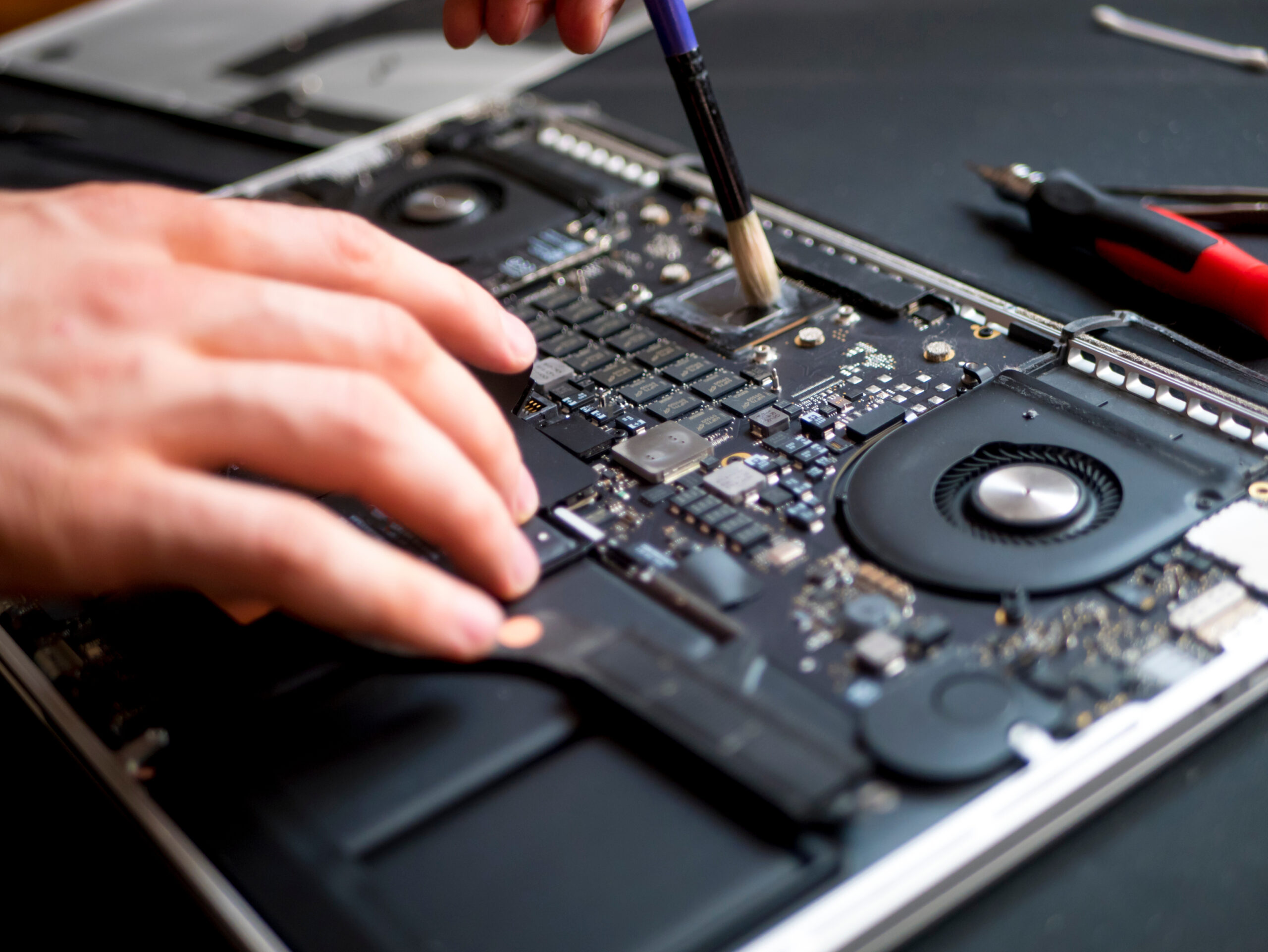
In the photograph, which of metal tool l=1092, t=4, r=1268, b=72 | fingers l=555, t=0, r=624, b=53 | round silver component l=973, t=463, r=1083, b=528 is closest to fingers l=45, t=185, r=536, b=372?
round silver component l=973, t=463, r=1083, b=528

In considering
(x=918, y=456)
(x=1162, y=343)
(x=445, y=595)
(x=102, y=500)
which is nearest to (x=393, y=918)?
(x=445, y=595)

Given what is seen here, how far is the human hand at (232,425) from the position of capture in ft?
2.73

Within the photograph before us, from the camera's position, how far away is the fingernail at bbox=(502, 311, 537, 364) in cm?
113

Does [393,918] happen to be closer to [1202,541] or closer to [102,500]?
[102,500]

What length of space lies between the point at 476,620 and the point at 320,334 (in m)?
0.28

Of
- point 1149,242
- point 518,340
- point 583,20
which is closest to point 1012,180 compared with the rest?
point 1149,242

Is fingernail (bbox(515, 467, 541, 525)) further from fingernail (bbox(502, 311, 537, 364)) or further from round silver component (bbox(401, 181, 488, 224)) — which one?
round silver component (bbox(401, 181, 488, 224))

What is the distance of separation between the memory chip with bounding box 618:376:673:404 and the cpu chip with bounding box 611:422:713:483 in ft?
0.24

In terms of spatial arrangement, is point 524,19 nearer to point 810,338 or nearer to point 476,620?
point 810,338

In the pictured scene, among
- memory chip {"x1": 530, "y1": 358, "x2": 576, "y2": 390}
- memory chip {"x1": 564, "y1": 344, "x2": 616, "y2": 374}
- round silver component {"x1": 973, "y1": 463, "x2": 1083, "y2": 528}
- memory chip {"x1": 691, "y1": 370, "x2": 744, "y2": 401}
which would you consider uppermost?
memory chip {"x1": 530, "y1": 358, "x2": 576, "y2": 390}

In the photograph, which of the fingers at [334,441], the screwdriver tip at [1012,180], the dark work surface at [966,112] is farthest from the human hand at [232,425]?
the screwdriver tip at [1012,180]

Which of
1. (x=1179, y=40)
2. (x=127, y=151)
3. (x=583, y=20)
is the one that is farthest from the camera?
(x=127, y=151)

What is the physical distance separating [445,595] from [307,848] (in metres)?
0.21

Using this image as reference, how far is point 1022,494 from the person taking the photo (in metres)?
1.04
